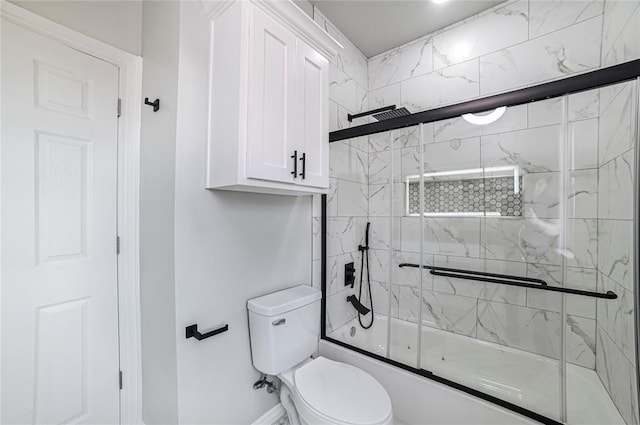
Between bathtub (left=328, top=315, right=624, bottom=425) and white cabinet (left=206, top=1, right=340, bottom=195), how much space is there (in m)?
1.31

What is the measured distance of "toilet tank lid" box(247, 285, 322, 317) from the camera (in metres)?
1.43

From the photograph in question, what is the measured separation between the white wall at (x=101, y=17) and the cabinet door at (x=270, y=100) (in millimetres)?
888

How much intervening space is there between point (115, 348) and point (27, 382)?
0.33 m

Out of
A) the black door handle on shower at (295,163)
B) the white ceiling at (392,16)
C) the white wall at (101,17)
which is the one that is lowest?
the black door handle on shower at (295,163)

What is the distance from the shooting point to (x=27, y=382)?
1.21 metres

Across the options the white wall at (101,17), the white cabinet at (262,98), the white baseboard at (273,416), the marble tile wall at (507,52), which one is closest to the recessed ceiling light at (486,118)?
the marble tile wall at (507,52)

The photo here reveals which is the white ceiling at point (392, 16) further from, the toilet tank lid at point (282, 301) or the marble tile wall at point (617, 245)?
the toilet tank lid at point (282, 301)

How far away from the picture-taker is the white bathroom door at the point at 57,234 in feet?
3.83

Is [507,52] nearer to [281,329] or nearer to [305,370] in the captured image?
[281,329]

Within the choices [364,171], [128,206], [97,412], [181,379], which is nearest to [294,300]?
[181,379]

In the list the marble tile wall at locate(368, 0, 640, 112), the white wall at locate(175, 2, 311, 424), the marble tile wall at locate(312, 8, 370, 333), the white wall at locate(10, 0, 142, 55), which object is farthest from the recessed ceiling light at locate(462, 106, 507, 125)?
the white wall at locate(10, 0, 142, 55)

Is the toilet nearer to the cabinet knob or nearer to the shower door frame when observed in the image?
the shower door frame

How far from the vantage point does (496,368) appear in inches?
70.4

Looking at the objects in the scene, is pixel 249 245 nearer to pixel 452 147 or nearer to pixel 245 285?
pixel 245 285
